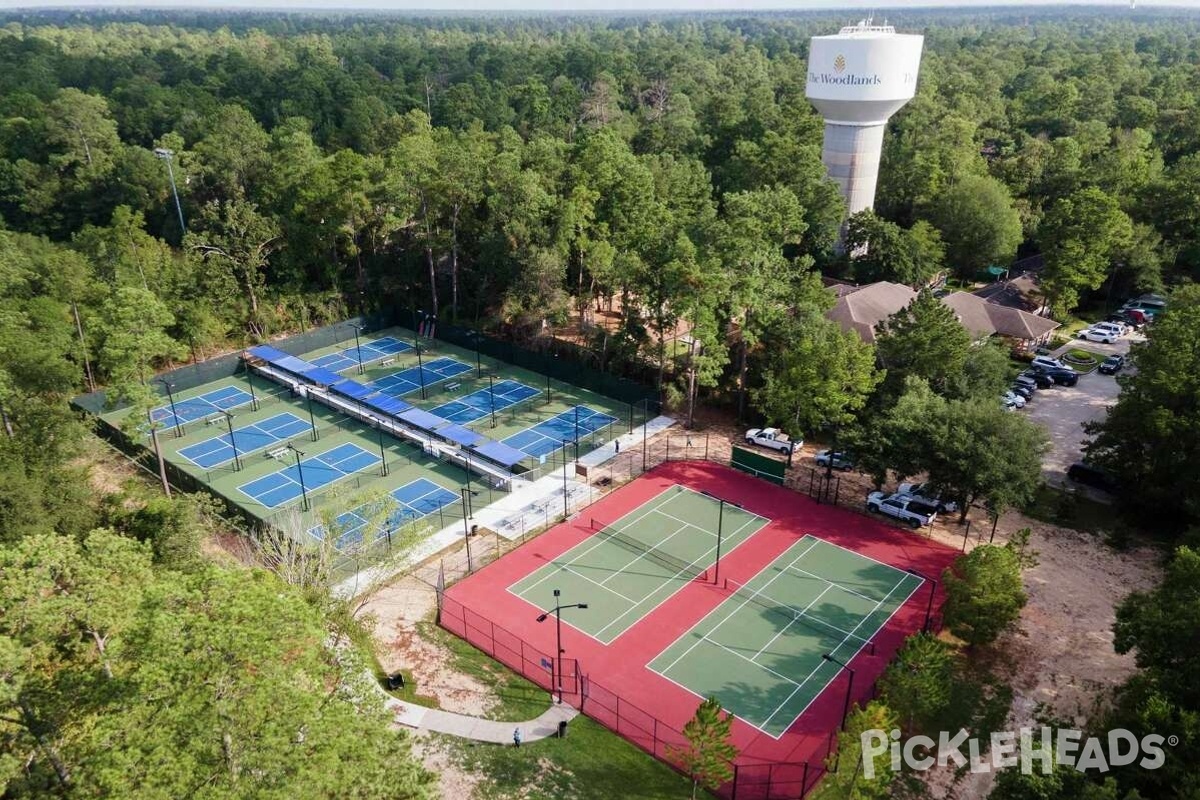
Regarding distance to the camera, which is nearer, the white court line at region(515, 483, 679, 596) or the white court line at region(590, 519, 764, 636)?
the white court line at region(590, 519, 764, 636)

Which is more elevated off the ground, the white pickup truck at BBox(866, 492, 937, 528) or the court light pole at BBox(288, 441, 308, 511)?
the white pickup truck at BBox(866, 492, 937, 528)

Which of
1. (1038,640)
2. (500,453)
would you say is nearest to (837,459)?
(1038,640)

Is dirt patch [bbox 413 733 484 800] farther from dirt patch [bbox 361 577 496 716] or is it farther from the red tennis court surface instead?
the red tennis court surface

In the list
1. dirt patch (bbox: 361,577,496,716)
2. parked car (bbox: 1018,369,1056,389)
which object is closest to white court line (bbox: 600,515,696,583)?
dirt patch (bbox: 361,577,496,716)

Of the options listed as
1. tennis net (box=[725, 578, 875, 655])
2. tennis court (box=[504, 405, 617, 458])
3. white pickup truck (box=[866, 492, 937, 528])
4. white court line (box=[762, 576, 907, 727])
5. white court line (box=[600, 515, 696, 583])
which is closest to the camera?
white court line (box=[762, 576, 907, 727])

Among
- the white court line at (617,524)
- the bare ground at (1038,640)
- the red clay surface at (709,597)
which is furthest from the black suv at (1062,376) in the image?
the white court line at (617,524)

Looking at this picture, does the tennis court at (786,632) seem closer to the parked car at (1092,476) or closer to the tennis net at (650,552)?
the tennis net at (650,552)

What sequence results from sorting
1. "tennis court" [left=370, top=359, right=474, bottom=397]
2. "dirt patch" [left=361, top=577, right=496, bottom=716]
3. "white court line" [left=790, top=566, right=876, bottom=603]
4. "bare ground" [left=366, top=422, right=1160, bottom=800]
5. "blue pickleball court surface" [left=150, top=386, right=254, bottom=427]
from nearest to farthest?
"bare ground" [left=366, top=422, right=1160, bottom=800] → "dirt patch" [left=361, top=577, right=496, bottom=716] → "white court line" [left=790, top=566, right=876, bottom=603] → "blue pickleball court surface" [left=150, top=386, right=254, bottom=427] → "tennis court" [left=370, top=359, right=474, bottom=397]
